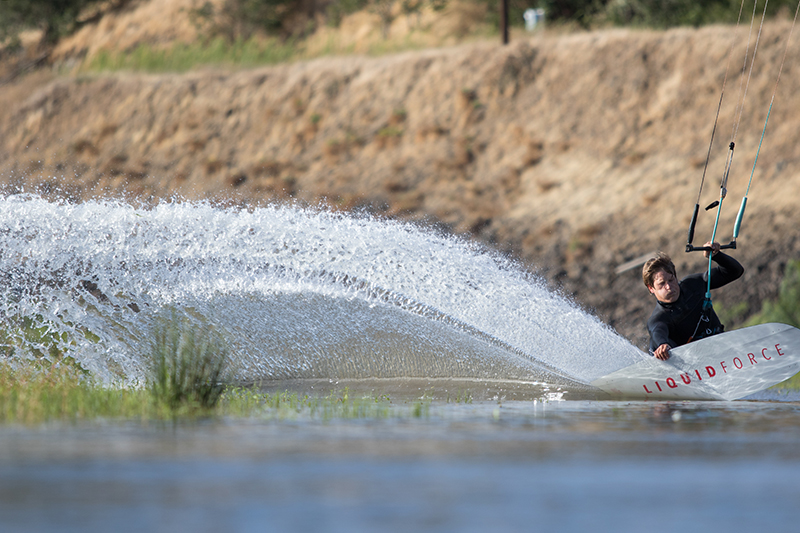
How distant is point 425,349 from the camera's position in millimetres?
11133

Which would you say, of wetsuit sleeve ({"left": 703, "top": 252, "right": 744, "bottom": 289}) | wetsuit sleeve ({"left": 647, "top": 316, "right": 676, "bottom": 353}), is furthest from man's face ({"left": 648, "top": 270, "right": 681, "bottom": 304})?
wetsuit sleeve ({"left": 703, "top": 252, "right": 744, "bottom": 289})

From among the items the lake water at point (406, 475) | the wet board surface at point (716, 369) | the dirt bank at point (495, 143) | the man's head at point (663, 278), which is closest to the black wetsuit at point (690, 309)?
the man's head at point (663, 278)

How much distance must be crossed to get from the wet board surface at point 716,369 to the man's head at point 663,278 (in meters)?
0.54

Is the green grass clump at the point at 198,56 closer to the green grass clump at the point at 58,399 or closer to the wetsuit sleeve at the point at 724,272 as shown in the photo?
the green grass clump at the point at 58,399

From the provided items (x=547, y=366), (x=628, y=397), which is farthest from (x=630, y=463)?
(x=547, y=366)

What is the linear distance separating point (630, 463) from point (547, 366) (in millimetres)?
5239

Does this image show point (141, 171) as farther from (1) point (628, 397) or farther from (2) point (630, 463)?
(2) point (630, 463)

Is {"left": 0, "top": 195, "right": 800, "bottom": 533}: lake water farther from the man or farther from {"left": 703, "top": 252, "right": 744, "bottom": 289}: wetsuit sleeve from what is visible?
{"left": 703, "top": 252, "right": 744, "bottom": 289}: wetsuit sleeve

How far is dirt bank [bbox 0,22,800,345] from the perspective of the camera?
856 inches

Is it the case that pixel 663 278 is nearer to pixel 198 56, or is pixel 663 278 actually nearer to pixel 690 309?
pixel 690 309

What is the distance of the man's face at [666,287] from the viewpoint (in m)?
9.63

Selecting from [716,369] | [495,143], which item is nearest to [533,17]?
[495,143]

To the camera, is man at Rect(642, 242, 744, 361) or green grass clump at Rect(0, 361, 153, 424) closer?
green grass clump at Rect(0, 361, 153, 424)

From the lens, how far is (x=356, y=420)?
7.59 metres
